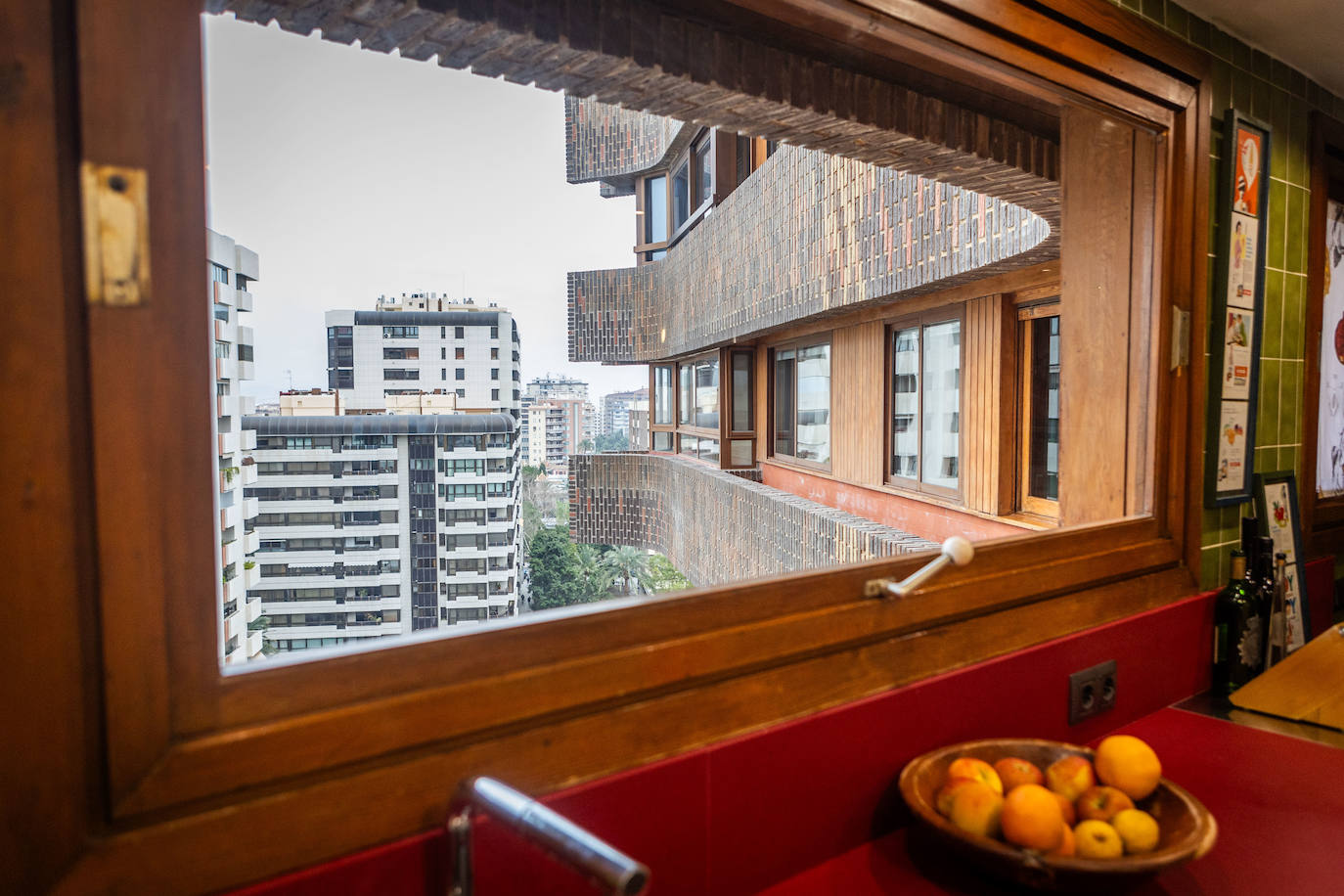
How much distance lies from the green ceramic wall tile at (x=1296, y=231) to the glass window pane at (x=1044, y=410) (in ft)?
5.17

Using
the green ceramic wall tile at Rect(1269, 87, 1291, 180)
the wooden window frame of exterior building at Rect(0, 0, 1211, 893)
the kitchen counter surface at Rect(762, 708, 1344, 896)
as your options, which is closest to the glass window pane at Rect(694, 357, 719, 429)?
the green ceramic wall tile at Rect(1269, 87, 1291, 180)

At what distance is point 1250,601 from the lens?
5.41 ft

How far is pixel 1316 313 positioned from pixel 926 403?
8.20 feet

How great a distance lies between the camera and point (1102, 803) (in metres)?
0.97

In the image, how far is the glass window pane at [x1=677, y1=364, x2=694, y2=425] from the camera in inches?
344

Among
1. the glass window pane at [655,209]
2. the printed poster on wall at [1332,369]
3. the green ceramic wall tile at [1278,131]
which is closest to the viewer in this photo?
the green ceramic wall tile at [1278,131]

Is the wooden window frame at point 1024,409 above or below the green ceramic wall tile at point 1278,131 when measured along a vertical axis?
below

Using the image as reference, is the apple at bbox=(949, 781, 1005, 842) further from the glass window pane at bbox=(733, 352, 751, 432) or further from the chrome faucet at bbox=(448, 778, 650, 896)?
the glass window pane at bbox=(733, 352, 751, 432)

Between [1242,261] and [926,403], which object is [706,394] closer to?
[926,403]

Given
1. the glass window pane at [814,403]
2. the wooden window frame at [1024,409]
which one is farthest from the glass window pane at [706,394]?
the wooden window frame at [1024,409]

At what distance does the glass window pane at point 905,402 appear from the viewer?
464 cm

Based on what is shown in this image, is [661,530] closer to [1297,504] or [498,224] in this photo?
[498,224]

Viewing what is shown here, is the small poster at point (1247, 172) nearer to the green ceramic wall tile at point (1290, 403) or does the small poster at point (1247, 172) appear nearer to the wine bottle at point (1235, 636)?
the green ceramic wall tile at point (1290, 403)

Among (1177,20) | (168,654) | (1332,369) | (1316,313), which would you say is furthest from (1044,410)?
(168,654)
